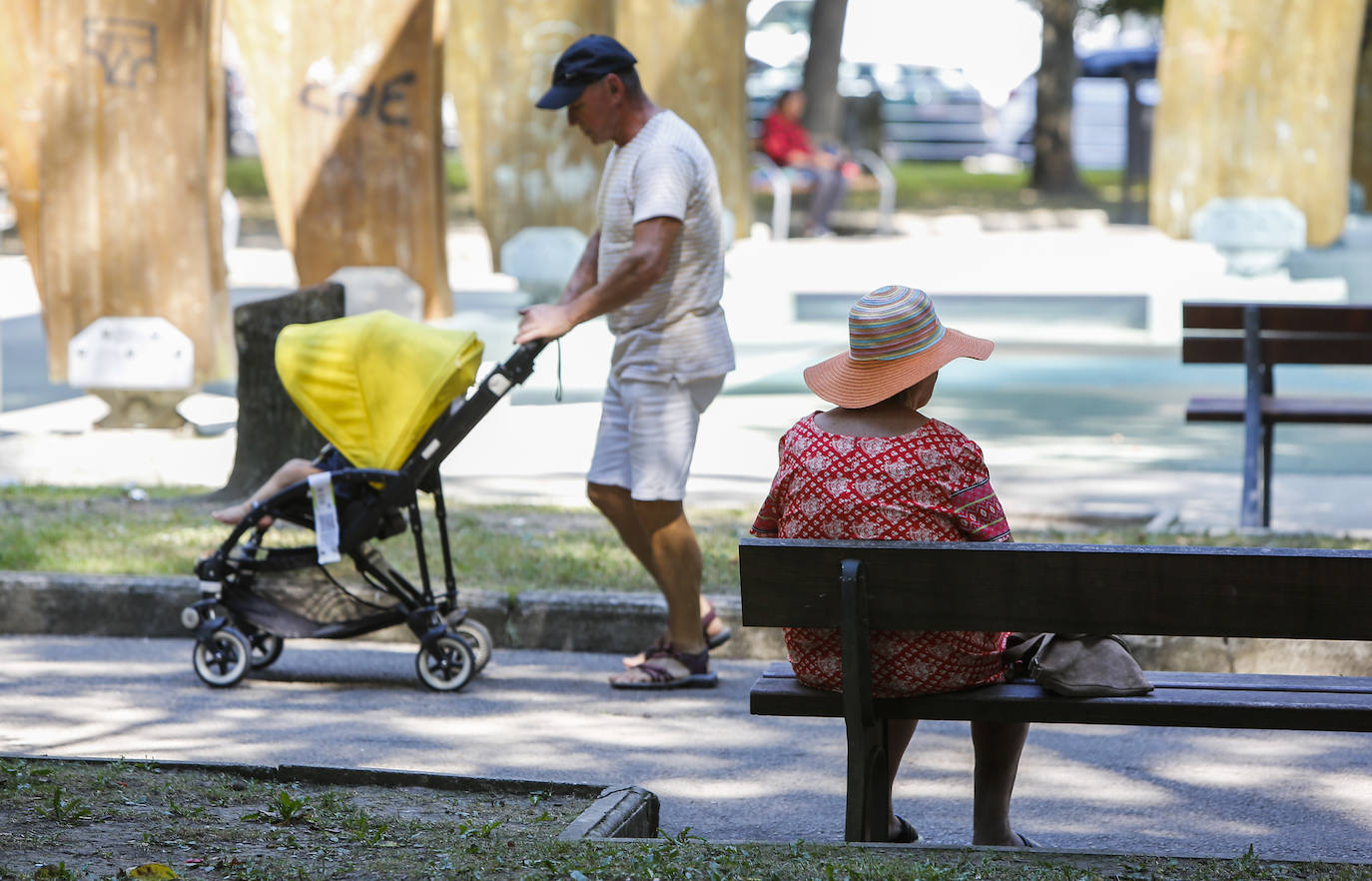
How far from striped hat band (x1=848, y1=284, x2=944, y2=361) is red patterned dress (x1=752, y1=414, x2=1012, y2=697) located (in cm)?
18

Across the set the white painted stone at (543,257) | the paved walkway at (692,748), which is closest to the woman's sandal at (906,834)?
the paved walkway at (692,748)

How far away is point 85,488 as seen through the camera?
880cm

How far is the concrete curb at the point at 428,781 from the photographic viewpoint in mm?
4160

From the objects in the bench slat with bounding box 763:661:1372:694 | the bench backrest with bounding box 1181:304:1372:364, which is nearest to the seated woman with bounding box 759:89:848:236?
the bench backrest with bounding box 1181:304:1372:364

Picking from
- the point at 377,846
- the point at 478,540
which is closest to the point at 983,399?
the point at 478,540

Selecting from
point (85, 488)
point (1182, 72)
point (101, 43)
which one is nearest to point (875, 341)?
point (85, 488)

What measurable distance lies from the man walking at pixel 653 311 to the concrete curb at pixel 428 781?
157cm

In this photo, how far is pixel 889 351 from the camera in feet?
13.3

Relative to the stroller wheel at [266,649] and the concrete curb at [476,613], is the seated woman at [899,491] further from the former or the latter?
the stroller wheel at [266,649]

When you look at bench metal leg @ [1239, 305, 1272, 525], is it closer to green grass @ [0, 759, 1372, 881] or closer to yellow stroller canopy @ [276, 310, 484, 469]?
yellow stroller canopy @ [276, 310, 484, 469]

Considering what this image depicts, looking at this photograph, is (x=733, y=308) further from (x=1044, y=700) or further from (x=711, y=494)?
(x=1044, y=700)

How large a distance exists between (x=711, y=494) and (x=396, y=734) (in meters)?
3.80

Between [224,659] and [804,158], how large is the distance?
62.5ft

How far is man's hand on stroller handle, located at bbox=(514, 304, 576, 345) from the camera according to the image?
5.57m
